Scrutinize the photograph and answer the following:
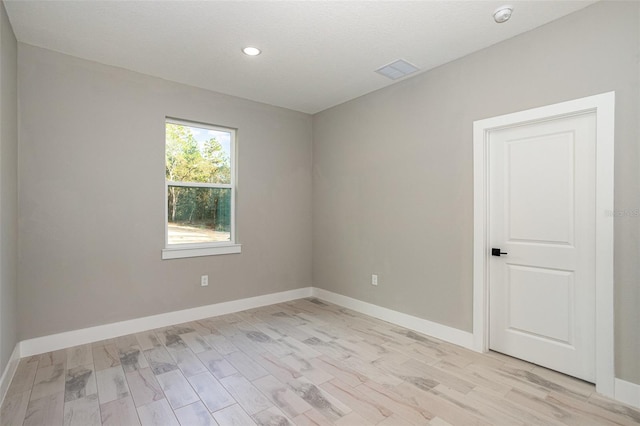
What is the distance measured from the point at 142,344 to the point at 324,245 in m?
2.55

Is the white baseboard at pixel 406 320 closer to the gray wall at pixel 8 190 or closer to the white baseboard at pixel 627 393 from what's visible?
the white baseboard at pixel 627 393

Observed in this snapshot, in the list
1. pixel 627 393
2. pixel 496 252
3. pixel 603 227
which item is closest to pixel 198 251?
pixel 496 252

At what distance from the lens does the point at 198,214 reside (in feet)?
13.1

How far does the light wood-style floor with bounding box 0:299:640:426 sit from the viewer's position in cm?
203

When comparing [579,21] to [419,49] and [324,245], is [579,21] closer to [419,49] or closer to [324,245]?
[419,49]

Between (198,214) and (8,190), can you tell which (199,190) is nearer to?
(198,214)

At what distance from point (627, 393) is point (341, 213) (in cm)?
313

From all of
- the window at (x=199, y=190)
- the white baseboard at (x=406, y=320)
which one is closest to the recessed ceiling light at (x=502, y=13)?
the white baseboard at (x=406, y=320)

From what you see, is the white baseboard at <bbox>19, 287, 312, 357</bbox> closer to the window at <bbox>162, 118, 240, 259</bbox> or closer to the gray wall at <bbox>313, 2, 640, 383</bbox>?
the window at <bbox>162, 118, 240, 259</bbox>

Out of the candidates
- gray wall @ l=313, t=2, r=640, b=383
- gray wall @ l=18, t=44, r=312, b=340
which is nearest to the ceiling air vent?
gray wall @ l=313, t=2, r=640, b=383

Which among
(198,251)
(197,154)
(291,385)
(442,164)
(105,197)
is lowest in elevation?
(291,385)

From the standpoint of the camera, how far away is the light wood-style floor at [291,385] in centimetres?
203

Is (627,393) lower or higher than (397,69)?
lower

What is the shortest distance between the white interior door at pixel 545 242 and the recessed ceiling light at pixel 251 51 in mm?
2296
